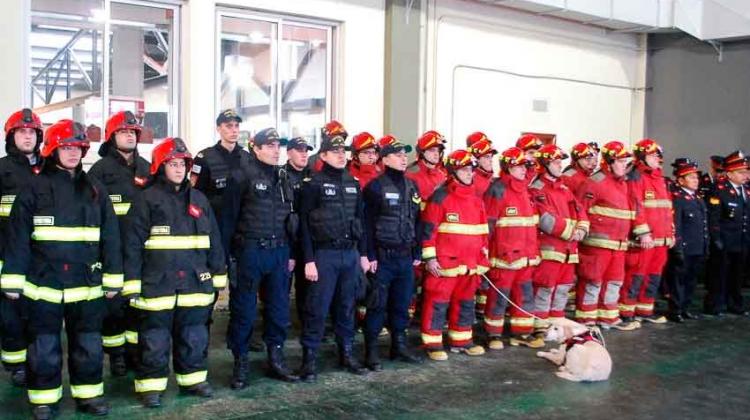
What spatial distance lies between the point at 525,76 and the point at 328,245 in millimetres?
7066

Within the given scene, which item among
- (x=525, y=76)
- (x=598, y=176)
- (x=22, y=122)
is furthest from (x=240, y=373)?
(x=525, y=76)

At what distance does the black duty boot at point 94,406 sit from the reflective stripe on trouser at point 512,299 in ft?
11.8

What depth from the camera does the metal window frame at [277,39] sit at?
9195mm

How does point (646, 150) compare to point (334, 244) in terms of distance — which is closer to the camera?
point (334, 244)

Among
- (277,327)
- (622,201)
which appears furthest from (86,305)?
(622,201)

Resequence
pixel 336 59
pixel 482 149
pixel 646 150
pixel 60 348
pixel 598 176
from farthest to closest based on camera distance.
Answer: pixel 336 59
pixel 646 150
pixel 598 176
pixel 482 149
pixel 60 348

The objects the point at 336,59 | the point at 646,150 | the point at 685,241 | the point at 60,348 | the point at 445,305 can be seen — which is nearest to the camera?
the point at 60,348

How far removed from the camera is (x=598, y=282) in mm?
7922

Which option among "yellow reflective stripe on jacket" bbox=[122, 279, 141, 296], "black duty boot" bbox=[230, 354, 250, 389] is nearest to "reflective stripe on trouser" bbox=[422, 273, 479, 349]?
"black duty boot" bbox=[230, 354, 250, 389]

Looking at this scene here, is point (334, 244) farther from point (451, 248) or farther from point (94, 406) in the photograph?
point (94, 406)

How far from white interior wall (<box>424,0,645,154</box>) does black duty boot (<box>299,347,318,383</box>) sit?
5564 millimetres

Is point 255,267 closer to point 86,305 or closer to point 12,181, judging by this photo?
point 86,305

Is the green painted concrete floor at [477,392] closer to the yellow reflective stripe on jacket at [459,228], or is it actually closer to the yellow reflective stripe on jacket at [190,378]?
the yellow reflective stripe on jacket at [190,378]

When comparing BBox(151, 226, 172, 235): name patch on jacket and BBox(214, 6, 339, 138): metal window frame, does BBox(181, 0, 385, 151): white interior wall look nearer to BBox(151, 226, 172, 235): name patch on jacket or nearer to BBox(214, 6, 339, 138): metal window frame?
BBox(214, 6, 339, 138): metal window frame
